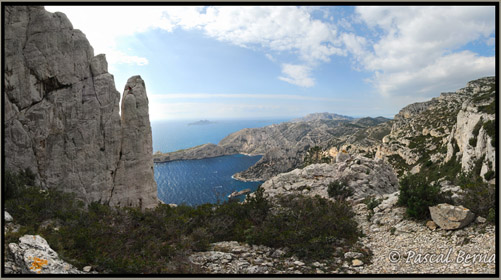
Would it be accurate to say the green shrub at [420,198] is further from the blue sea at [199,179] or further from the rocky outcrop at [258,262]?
the blue sea at [199,179]

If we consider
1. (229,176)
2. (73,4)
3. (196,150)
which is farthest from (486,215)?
(196,150)

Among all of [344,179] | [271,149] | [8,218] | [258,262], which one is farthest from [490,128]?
[271,149]

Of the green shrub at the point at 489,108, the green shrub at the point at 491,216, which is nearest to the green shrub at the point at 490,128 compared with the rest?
the green shrub at the point at 489,108

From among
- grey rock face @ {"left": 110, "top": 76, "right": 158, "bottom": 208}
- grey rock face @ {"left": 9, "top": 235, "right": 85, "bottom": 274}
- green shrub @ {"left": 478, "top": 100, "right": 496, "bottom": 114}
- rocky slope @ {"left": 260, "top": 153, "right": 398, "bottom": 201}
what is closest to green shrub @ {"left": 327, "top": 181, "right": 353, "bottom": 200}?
rocky slope @ {"left": 260, "top": 153, "right": 398, "bottom": 201}

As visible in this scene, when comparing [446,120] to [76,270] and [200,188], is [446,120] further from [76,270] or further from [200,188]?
[200,188]

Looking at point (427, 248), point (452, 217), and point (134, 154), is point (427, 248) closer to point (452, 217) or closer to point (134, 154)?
point (452, 217)
